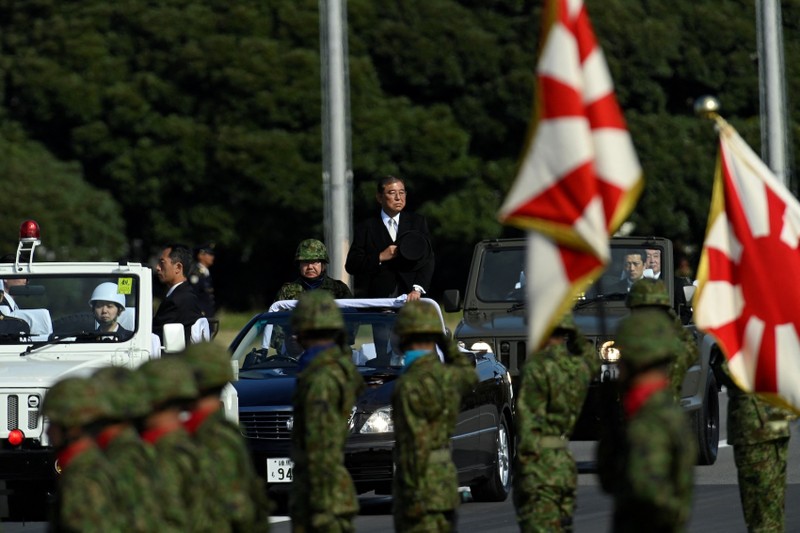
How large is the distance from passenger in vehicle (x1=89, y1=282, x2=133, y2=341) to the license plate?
4.80 feet

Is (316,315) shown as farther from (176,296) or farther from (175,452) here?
(176,296)

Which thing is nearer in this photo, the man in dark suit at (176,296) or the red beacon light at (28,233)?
the man in dark suit at (176,296)

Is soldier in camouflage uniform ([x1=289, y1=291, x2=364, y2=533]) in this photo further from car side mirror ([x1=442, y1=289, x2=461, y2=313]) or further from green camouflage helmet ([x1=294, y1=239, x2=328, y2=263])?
car side mirror ([x1=442, y1=289, x2=461, y2=313])

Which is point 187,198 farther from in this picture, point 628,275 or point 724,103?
point 628,275

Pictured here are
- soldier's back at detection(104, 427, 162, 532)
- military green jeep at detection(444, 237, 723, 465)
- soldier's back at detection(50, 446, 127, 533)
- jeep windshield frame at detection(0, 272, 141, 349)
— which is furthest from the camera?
military green jeep at detection(444, 237, 723, 465)

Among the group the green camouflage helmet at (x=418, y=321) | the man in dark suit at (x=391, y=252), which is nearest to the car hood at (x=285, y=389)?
the man in dark suit at (x=391, y=252)

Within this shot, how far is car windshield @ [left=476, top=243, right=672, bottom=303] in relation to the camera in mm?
17594

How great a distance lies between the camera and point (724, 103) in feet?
152

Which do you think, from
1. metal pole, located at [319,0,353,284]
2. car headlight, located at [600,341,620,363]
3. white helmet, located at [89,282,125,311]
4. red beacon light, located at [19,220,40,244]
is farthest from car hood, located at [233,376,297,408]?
metal pole, located at [319,0,353,284]

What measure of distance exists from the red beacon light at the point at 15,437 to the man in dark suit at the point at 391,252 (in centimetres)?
A: 353

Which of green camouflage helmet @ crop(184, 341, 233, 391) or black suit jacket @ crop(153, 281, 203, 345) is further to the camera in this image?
black suit jacket @ crop(153, 281, 203, 345)

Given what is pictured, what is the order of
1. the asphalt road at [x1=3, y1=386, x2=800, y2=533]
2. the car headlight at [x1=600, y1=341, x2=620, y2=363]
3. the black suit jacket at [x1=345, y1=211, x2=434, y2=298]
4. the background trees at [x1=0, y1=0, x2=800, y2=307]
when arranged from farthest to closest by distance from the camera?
the background trees at [x1=0, y1=0, x2=800, y2=307]
the car headlight at [x1=600, y1=341, x2=620, y2=363]
the black suit jacket at [x1=345, y1=211, x2=434, y2=298]
the asphalt road at [x1=3, y1=386, x2=800, y2=533]

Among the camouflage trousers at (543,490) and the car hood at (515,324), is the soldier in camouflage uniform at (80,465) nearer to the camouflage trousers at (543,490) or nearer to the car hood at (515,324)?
→ the camouflage trousers at (543,490)

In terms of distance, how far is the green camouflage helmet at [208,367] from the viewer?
7.49 m
